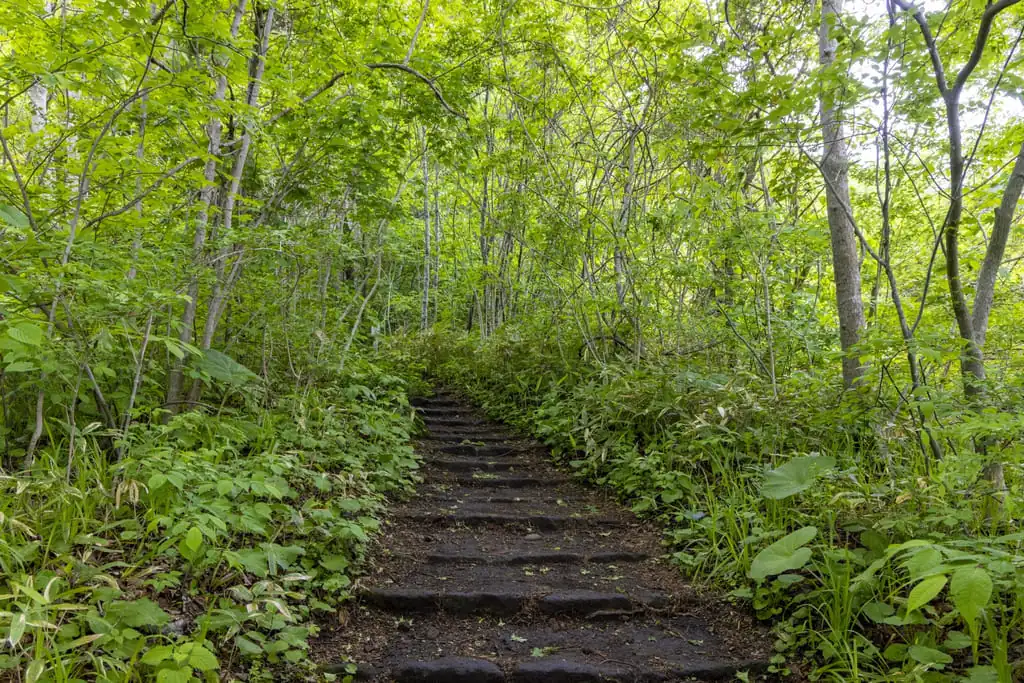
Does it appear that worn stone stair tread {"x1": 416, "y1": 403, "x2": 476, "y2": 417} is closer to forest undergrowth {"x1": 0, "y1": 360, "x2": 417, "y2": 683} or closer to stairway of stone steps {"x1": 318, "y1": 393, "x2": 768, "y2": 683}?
stairway of stone steps {"x1": 318, "y1": 393, "x2": 768, "y2": 683}

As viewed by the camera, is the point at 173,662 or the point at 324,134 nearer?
the point at 173,662

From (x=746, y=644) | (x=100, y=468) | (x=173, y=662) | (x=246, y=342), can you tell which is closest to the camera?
(x=173, y=662)

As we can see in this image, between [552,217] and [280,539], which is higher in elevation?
[552,217]

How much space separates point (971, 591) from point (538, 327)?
5934mm

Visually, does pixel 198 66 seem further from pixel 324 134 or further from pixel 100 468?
pixel 100 468

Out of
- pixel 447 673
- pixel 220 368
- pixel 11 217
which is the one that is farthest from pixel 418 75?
pixel 447 673

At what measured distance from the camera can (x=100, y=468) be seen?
2.75 metres

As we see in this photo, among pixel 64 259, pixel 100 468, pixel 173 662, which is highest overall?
pixel 64 259

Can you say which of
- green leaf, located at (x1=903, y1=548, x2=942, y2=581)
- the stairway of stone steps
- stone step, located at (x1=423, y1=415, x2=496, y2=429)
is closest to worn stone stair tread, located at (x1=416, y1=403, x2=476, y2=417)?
stone step, located at (x1=423, y1=415, x2=496, y2=429)

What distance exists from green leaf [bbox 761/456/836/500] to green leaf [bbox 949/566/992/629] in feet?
3.51

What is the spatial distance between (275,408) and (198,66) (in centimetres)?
231

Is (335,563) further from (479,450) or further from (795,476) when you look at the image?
(479,450)

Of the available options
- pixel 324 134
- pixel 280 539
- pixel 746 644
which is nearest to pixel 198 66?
pixel 324 134

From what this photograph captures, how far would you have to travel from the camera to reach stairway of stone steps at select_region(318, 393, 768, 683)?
237 centimetres
